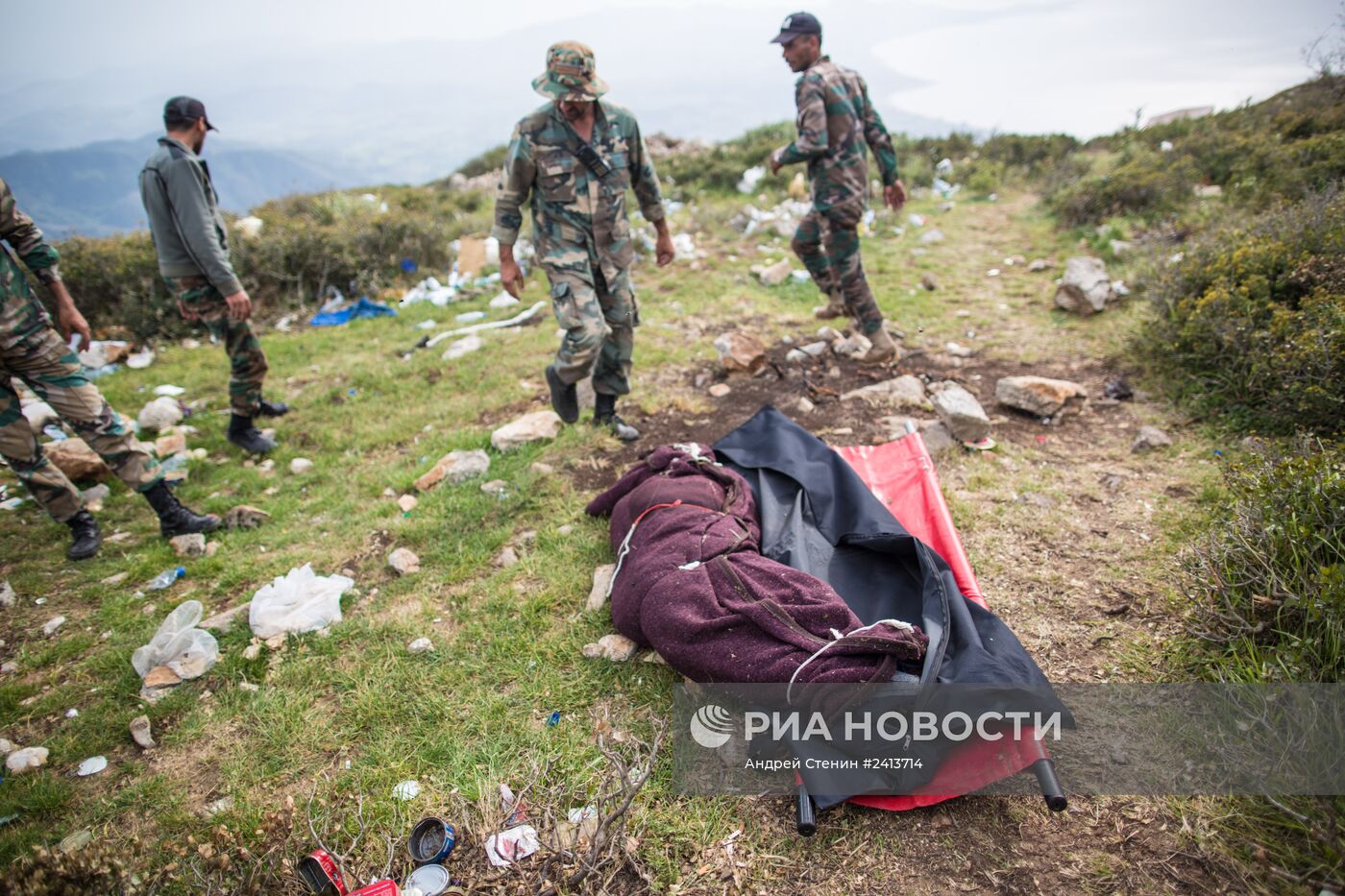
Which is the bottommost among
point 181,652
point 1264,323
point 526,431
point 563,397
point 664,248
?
point 181,652

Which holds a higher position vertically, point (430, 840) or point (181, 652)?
point (181, 652)

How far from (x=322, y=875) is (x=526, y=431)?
104 inches

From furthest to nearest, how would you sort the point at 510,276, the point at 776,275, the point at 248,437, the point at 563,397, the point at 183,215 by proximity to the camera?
the point at 776,275 → the point at 248,437 → the point at 563,397 → the point at 183,215 → the point at 510,276

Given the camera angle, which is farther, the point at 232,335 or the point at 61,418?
the point at 232,335

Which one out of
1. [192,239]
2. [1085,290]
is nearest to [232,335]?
[192,239]

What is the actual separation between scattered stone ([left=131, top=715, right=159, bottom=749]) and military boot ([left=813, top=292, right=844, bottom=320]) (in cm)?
522

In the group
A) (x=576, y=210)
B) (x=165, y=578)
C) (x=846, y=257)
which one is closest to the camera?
(x=165, y=578)

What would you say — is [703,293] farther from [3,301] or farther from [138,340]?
[138,340]

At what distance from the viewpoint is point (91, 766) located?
217 centimetres

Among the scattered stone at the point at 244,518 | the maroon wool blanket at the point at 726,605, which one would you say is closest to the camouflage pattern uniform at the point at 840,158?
the maroon wool blanket at the point at 726,605

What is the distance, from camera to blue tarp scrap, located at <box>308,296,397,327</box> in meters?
6.96

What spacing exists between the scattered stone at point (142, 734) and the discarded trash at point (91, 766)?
3.9 inches

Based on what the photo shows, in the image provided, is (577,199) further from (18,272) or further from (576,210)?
(18,272)

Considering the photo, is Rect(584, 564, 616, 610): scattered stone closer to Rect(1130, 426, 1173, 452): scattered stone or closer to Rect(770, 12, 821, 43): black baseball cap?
Rect(1130, 426, 1173, 452): scattered stone
